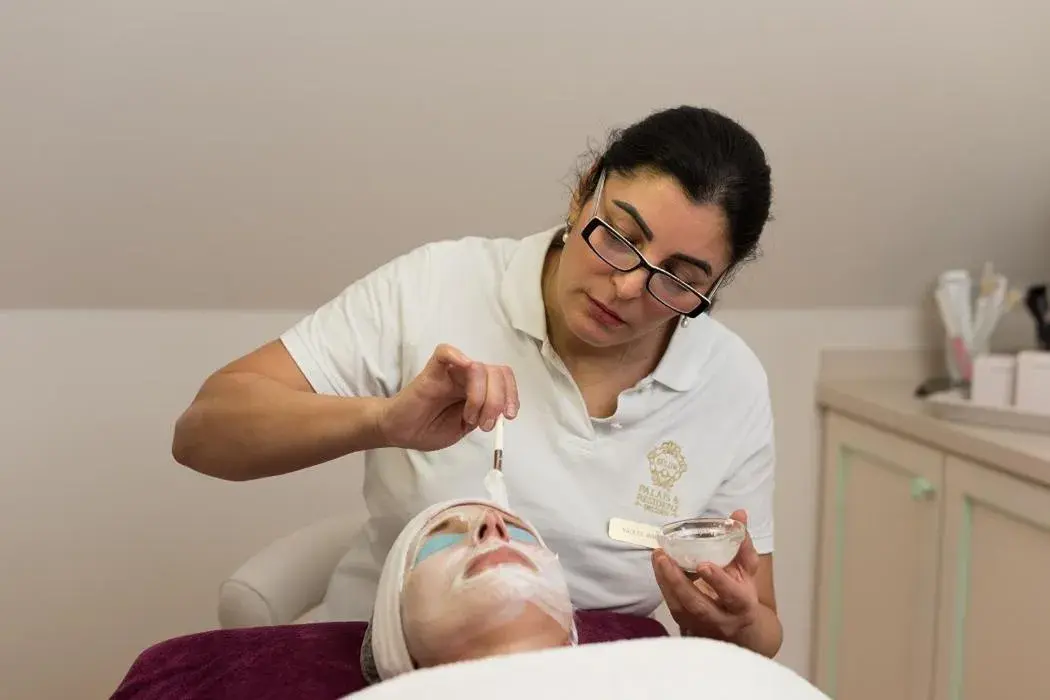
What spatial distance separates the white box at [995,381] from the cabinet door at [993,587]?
0.17 meters

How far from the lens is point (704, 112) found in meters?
1.29

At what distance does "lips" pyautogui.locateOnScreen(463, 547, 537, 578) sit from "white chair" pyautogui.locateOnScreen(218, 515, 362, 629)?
0.58m

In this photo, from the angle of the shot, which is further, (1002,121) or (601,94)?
(1002,121)

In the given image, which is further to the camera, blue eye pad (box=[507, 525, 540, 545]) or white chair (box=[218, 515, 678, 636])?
white chair (box=[218, 515, 678, 636])

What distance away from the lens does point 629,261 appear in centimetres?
122

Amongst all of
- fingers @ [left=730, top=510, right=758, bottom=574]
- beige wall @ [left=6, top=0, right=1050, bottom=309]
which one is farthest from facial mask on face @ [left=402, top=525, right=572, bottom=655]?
beige wall @ [left=6, top=0, right=1050, bottom=309]

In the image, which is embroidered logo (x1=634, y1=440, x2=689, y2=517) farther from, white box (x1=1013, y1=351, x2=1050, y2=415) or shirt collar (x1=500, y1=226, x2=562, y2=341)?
white box (x1=1013, y1=351, x2=1050, y2=415)

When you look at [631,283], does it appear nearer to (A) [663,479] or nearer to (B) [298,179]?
(A) [663,479]

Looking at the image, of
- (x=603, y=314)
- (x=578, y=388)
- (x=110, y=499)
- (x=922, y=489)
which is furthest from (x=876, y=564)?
(x=110, y=499)

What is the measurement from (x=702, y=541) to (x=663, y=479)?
0.28 metres

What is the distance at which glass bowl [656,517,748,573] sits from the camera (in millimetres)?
1144

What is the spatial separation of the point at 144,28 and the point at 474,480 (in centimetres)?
95

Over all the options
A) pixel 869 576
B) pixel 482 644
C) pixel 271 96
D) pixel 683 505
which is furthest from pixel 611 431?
pixel 869 576

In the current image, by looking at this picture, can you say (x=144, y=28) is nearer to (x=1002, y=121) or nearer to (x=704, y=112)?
(x=704, y=112)
